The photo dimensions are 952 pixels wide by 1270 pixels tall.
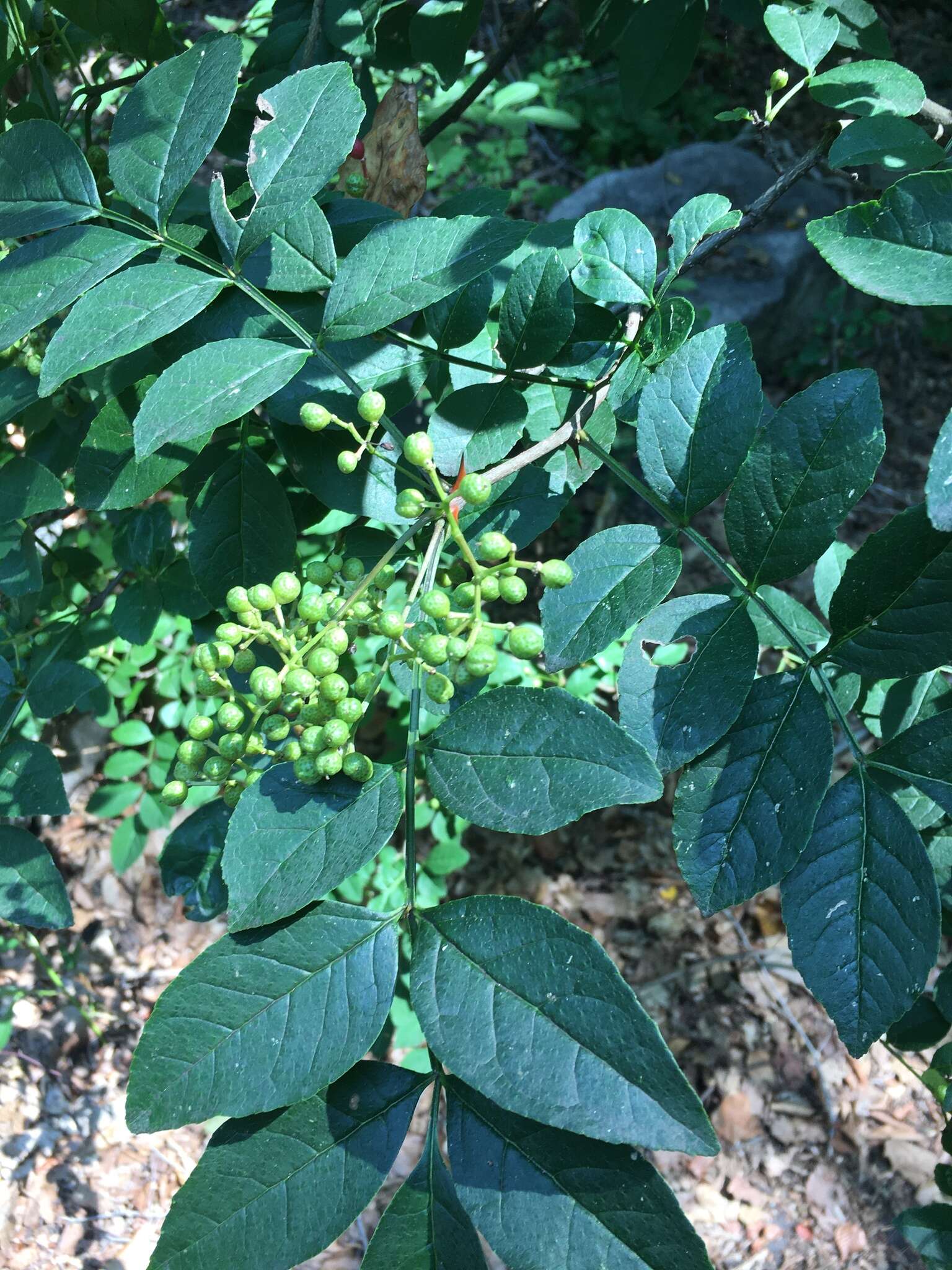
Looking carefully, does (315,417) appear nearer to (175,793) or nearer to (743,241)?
(175,793)

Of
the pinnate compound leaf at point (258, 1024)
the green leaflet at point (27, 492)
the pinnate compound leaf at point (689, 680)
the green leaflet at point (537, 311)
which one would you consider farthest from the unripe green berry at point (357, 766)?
the green leaflet at point (27, 492)

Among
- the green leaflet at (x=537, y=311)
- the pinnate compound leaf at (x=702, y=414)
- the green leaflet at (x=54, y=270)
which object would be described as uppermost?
the green leaflet at (x=54, y=270)

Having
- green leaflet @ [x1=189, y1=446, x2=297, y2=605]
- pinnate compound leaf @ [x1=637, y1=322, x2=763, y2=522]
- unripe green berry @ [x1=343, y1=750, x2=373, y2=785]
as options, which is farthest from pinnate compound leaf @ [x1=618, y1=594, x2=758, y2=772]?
green leaflet @ [x1=189, y1=446, x2=297, y2=605]

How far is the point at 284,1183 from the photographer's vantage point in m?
0.85

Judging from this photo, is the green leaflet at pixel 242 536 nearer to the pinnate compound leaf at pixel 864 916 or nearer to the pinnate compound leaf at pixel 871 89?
the pinnate compound leaf at pixel 864 916

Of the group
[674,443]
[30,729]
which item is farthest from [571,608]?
[30,729]

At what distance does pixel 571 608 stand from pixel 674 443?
8.3 inches

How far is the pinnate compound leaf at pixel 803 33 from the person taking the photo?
4.24ft

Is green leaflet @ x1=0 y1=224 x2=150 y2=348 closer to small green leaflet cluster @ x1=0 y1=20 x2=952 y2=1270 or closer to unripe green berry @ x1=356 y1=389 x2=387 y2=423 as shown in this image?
small green leaflet cluster @ x1=0 y1=20 x2=952 y2=1270

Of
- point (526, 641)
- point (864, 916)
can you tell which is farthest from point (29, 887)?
point (864, 916)

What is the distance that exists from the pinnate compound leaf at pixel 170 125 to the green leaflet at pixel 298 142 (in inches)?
2.0

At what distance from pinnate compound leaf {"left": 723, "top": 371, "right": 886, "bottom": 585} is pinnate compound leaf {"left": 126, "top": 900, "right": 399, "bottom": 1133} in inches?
21.7

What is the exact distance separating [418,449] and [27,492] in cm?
64

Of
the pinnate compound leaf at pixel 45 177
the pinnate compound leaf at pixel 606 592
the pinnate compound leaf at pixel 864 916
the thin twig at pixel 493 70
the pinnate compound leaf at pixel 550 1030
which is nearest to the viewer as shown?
the pinnate compound leaf at pixel 550 1030
